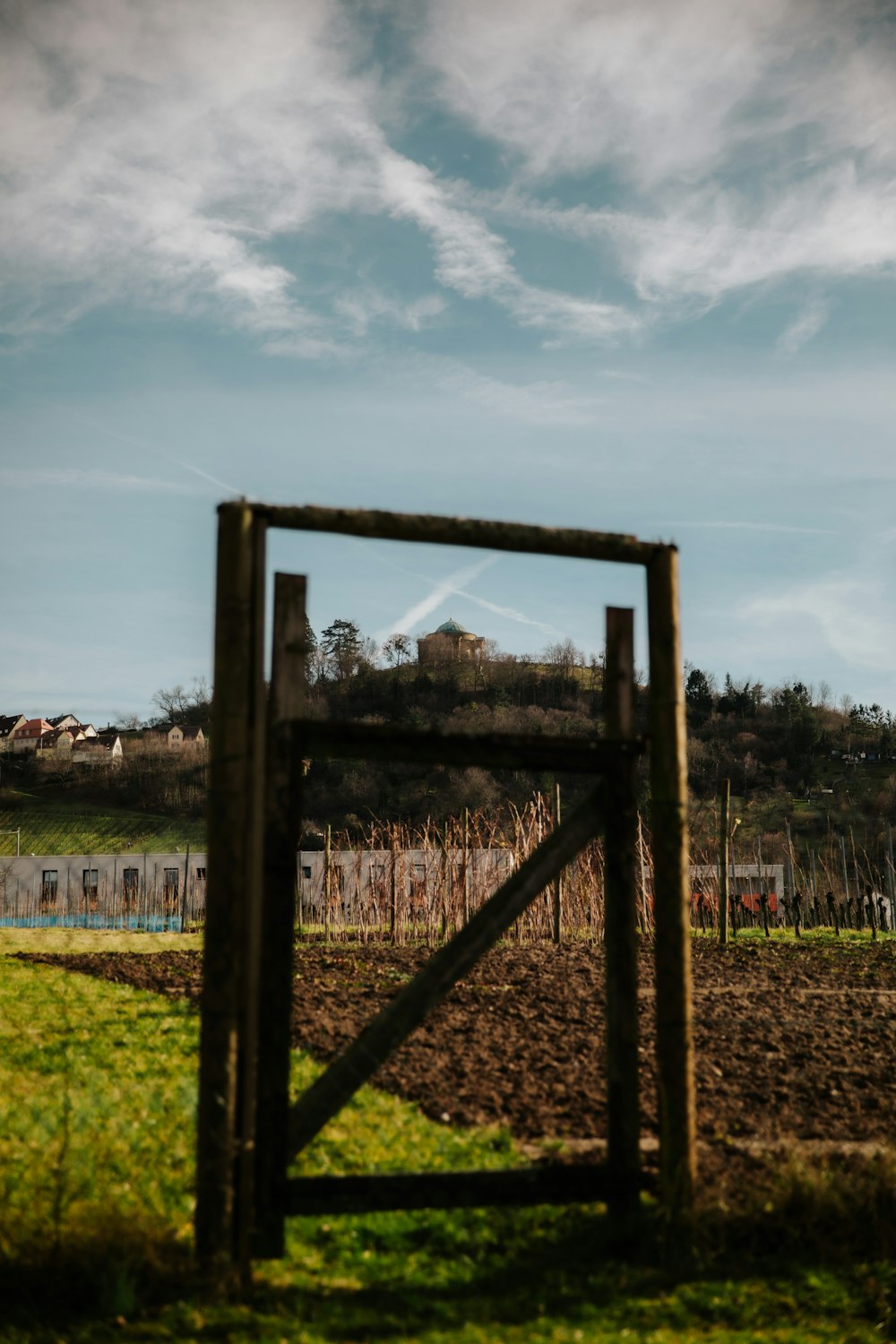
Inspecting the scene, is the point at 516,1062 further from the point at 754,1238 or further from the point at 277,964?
the point at 277,964

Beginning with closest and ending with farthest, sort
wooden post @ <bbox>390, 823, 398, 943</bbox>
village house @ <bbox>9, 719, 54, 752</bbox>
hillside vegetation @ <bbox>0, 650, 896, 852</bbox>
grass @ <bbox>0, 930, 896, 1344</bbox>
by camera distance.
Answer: grass @ <bbox>0, 930, 896, 1344</bbox> → wooden post @ <bbox>390, 823, 398, 943</bbox> → hillside vegetation @ <bbox>0, 650, 896, 852</bbox> → village house @ <bbox>9, 719, 54, 752</bbox>

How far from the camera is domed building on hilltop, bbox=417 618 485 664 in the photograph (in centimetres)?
8244

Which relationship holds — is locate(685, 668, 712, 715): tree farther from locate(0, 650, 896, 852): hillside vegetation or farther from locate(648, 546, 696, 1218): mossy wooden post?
locate(648, 546, 696, 1218): mossy wooden post

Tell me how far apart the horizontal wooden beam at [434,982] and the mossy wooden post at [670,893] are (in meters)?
0.28

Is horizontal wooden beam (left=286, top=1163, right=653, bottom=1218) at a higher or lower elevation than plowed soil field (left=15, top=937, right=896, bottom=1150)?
higher

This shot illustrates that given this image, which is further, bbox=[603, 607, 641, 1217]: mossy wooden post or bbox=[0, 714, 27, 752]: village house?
bbox=[0, 714, 27, 752]: village house

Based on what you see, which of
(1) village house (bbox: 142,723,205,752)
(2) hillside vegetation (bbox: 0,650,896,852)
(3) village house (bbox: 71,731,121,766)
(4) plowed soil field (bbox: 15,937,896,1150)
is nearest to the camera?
(4) plowed soil field (bbox: 15,937,896,1150)

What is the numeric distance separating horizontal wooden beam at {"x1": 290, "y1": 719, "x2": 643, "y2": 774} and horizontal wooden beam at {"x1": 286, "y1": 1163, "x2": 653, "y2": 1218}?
1248 millimetres

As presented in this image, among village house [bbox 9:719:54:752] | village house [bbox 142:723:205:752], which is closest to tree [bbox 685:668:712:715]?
village house [bbox 142:723:205:752]

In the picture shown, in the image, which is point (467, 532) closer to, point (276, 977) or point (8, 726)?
point (276, 977)

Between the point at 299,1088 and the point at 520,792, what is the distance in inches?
2114

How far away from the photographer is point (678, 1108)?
3295mm

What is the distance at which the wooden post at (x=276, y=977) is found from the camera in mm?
2977

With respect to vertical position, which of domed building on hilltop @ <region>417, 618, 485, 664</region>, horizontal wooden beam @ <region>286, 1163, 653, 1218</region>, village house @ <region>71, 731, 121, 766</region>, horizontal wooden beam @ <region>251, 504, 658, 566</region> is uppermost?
domed building on hilltop @ <region>417, 618, 485, 664</region>
